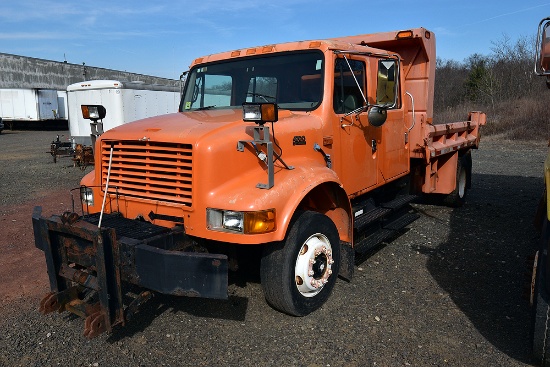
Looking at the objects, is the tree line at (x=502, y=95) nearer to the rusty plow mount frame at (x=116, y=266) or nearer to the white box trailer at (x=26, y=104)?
the rusty plow mount frame at (x=116, y=266)

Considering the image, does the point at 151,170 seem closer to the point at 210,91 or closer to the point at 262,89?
the point at 262,89

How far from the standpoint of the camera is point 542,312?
288 cm

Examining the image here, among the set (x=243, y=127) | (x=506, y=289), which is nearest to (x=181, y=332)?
(x=243, y=127)

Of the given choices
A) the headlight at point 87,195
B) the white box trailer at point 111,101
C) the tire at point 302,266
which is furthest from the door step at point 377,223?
the white box trailer at point 111,101

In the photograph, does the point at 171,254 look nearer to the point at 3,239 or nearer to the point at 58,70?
the point at 3,239

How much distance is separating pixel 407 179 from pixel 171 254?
4442mm

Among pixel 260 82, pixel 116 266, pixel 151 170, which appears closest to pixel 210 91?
pixel 260 82

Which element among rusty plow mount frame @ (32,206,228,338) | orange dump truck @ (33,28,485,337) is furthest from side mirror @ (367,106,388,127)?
rusty plow mount frame @ (32,206,228,338)

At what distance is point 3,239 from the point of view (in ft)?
20.3

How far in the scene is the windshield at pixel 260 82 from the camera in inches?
169

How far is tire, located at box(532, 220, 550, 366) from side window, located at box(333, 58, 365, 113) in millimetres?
2178

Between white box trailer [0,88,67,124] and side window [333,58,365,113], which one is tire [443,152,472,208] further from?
white box trailer [0,88,67,124]

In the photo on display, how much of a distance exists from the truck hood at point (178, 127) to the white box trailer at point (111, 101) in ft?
35.1

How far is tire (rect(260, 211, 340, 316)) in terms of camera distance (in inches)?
139
